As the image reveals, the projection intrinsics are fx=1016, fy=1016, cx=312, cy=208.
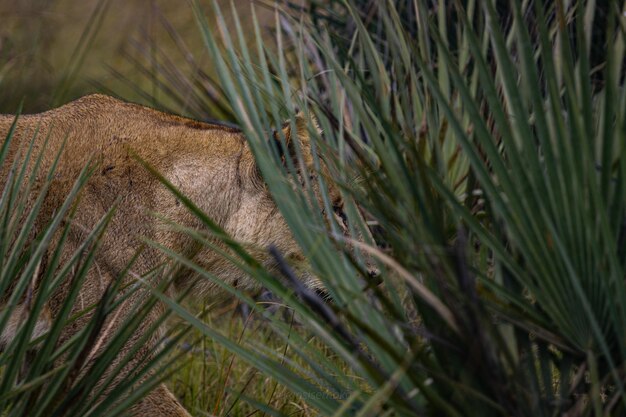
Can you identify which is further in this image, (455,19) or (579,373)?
(455,19)

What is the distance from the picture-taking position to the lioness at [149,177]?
320 cm

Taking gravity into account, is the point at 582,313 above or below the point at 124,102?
above

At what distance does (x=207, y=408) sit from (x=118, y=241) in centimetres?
69

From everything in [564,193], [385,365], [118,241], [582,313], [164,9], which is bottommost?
[164,9]

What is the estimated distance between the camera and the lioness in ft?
10.5

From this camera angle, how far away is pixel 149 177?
3309 millimetres

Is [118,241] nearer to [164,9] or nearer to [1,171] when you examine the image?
[1,171]

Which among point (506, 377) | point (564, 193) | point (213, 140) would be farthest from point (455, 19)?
point (506, 377)

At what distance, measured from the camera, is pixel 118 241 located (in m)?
3.17

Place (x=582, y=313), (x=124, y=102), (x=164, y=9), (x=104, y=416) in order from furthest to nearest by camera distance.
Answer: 1. (x=164, y=9)
2. (x=124, y=102)
3. (x=104, y=416)
4. (x=582, y=313)

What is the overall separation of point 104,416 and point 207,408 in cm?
142

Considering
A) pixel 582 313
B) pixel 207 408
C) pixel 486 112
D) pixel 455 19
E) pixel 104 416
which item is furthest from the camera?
pixel 455 19

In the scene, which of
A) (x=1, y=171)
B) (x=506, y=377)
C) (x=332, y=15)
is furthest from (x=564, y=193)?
(x=332, y=15)

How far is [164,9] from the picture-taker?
9.45 meters
